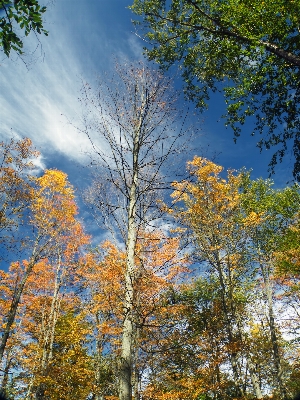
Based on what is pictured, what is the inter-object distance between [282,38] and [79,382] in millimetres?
17471

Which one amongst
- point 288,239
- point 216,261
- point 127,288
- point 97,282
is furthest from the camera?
point 97,282

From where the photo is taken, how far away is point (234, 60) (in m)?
9.14

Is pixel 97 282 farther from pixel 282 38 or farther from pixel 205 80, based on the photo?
pixel 282 38

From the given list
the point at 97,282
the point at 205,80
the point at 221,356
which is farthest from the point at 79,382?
the point at 205,80

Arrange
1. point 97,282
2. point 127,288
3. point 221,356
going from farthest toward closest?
point 97,282, point 221,356, point 127,288

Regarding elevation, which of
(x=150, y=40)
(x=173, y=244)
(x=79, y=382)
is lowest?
(x=79, y=382)

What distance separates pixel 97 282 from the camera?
47.9 ft

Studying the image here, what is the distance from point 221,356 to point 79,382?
767 centimetres

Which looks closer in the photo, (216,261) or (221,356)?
(216,261)

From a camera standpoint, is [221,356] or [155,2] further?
[221,356]

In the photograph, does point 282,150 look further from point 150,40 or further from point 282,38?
point 150,40

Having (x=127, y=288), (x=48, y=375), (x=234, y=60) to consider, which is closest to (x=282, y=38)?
(x=234, y=60)

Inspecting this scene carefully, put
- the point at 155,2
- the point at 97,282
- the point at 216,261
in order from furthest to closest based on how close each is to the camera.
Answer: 1. the point at 97,282
2. the point at 216,261
3. the point at 155,2

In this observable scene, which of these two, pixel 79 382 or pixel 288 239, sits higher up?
pixel 288 239
